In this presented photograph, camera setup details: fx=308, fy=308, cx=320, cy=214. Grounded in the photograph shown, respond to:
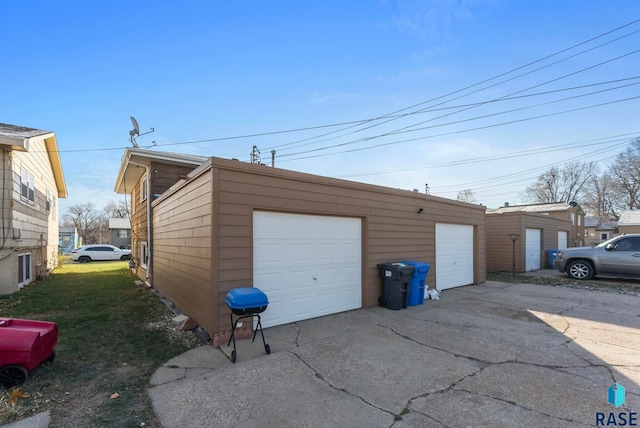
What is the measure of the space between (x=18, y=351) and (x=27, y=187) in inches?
385

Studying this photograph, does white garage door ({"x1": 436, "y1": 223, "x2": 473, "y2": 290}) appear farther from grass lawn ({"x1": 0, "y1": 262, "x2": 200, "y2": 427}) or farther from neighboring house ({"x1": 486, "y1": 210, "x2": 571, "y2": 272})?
grass lawn ({"x1": 0, "y1": 262, "x2": 200, "y2": 427})

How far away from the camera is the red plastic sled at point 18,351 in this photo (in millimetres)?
3262

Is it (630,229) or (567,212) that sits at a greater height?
(567,212)

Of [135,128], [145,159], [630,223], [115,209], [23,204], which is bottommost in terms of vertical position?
[630,223]

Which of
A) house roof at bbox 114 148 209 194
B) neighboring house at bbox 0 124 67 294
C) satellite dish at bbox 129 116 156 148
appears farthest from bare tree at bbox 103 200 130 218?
satellite dish at bbox 129 116 156 148

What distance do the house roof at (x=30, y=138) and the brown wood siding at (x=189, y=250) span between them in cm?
393

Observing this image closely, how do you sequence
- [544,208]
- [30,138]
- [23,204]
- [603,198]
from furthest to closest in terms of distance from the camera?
[603,198]
[544,208]
[23,204]
[30,138]

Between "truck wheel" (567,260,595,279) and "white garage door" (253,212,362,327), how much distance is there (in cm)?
1003

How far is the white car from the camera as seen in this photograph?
74.3 ft

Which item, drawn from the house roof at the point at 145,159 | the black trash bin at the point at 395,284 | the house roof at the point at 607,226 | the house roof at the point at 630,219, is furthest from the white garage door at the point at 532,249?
the house roof at the point at 607,226

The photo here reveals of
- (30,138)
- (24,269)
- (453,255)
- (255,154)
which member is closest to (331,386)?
(453,255)

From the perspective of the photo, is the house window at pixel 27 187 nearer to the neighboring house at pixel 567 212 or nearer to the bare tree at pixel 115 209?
the neighboring house at pixel 567 212

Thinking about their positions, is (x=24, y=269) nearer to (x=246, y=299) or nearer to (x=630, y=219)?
(x=246, y=299)

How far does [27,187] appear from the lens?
403 inches
